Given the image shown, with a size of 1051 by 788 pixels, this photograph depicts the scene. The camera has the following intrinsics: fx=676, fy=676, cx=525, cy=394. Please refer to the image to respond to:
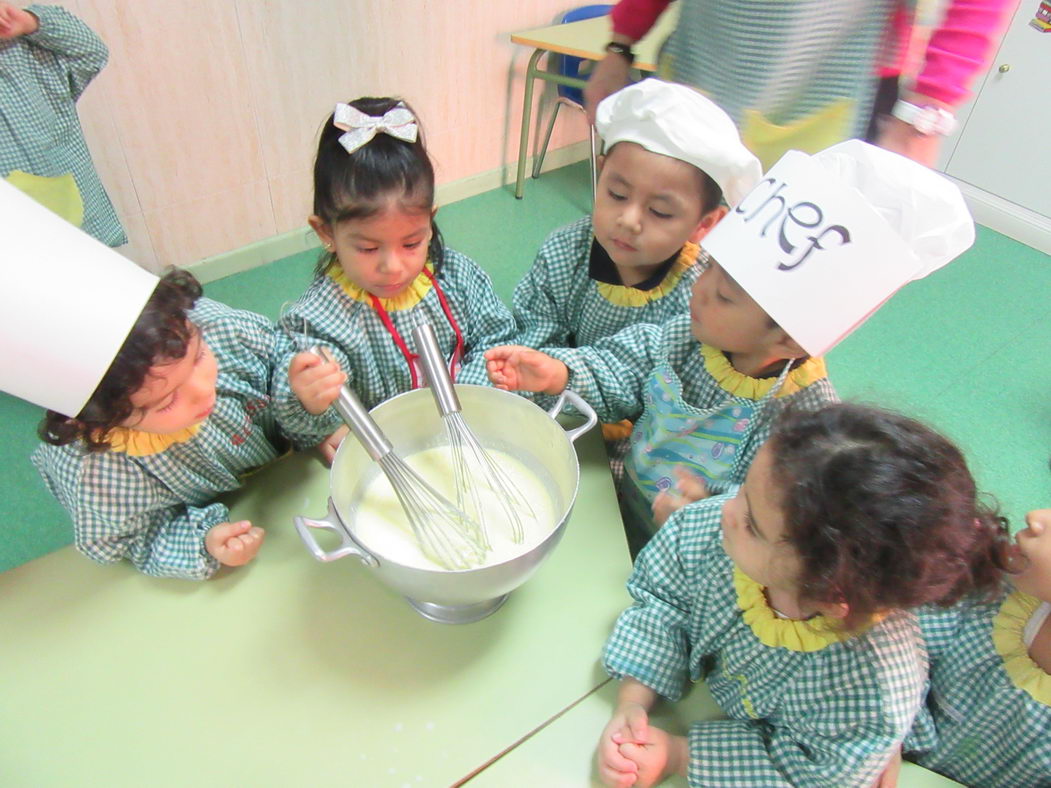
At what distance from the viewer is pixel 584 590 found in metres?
0.71

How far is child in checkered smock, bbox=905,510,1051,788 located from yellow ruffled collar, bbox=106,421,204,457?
80cm

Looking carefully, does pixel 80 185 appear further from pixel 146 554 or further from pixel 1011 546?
pixel 1011 546

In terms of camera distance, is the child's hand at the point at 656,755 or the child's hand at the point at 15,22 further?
the child's hand at the point at 15,22

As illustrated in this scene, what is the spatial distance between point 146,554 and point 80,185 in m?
1.10

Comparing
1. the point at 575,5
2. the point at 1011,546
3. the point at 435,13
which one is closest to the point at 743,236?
the point at 1011,546

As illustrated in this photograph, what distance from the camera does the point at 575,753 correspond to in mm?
597

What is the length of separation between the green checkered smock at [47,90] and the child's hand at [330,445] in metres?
0.84

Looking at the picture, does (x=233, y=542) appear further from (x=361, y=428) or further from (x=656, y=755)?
(x=656, y=755)

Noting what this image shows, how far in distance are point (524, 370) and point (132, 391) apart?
16.8 inches

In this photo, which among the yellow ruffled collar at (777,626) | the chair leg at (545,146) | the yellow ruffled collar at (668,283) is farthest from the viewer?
the chair leg at (545,146)

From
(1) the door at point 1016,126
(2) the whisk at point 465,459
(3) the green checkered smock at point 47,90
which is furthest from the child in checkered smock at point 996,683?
(1) the door at point 1016,126

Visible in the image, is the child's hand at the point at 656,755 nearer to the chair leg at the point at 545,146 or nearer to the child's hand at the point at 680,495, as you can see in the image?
the child's hand at the point at 680,495

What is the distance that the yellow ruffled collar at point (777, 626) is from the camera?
1.92ft

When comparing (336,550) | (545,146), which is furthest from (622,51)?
(545,146)
